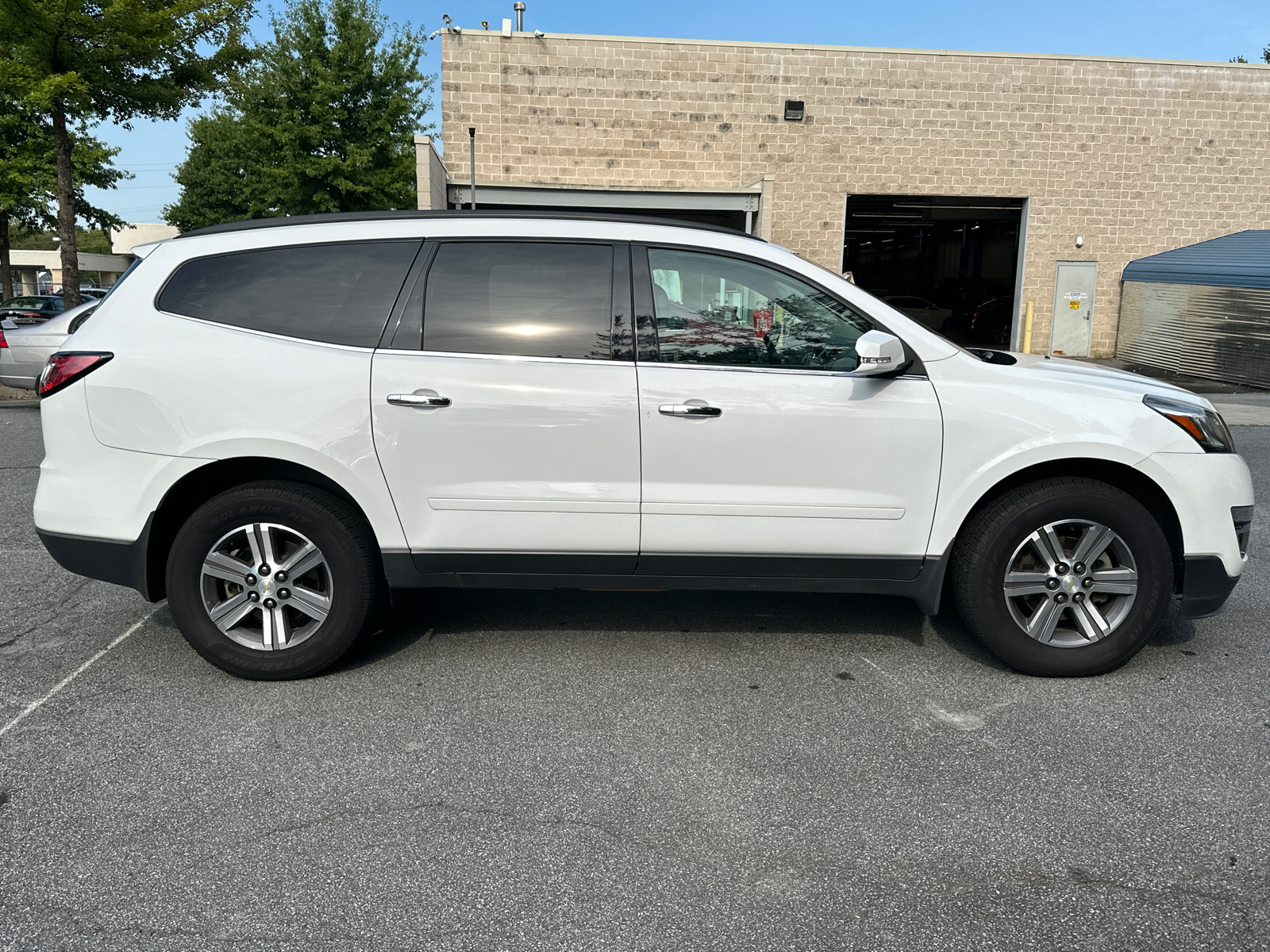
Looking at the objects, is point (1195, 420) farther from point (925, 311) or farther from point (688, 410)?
point (925, 311)

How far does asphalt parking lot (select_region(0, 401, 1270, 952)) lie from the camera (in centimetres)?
240

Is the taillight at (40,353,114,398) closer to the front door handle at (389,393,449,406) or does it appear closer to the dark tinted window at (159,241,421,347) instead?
the dark tinted window at (159,241,421,347)

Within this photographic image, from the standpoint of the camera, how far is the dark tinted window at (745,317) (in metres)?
3.77

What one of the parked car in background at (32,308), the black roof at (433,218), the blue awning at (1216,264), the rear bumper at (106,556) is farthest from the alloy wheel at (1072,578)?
the parked car in background at (32,308)

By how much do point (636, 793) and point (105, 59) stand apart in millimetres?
15544

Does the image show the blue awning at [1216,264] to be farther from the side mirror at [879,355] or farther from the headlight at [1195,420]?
the side mirror at [879,355]

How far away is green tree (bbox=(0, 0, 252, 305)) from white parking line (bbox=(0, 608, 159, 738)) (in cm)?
1183

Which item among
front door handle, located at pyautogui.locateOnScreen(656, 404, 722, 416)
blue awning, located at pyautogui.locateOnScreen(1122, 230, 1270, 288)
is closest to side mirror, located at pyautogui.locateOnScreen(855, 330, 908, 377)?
front door handle, located at pyautogui.locateOnScreen(656, 404, 722, 416)

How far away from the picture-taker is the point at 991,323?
86.3 feet

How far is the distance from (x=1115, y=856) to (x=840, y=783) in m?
0.82

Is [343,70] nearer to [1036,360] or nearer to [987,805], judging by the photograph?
[1036,360]

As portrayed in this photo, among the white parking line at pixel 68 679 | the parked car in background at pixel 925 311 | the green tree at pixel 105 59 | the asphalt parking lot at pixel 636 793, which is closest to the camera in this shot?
the asphalt parking lot at pixel 636 793

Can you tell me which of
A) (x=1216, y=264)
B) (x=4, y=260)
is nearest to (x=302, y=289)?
(x=1216, y=264)

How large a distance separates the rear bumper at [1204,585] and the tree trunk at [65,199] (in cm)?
1604
